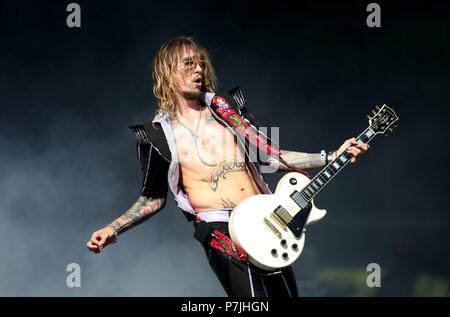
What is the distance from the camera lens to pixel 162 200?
3.52m

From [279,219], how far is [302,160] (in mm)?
580

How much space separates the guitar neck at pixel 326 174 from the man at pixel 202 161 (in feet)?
0.17

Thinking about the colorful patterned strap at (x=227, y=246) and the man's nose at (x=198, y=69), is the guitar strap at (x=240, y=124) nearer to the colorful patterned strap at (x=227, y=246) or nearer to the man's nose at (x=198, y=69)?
the man's nose at (x=198, y=69)

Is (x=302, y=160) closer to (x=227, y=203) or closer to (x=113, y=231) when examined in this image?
(x=227, y=203)

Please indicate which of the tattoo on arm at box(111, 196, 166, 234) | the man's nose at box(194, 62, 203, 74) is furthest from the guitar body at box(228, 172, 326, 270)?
the man's nose at box(194, 62, 203, 74)

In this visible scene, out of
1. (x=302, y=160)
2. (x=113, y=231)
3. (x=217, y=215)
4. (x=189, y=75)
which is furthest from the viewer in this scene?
(x=189, y=75)

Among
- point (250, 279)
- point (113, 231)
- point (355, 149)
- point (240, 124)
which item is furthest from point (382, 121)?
point (113, 231)

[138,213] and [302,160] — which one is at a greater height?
[302,160]

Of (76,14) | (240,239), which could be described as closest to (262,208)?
(240,239)

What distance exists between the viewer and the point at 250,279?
9.24 ft

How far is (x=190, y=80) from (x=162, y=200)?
882mm

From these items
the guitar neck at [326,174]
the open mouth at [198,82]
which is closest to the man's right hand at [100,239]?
the open mouth at [198,82]

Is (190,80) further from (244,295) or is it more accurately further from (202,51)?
(244,295)

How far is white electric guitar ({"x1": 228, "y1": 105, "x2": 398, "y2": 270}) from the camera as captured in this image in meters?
2.75
